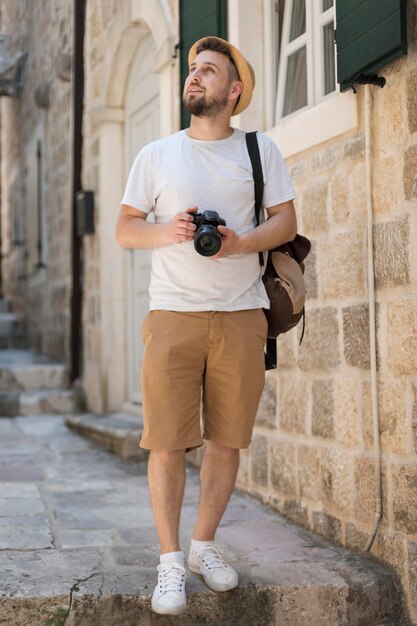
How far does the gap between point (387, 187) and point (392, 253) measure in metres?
0.25

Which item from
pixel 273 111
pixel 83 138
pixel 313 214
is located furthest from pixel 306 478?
pixel 83 138

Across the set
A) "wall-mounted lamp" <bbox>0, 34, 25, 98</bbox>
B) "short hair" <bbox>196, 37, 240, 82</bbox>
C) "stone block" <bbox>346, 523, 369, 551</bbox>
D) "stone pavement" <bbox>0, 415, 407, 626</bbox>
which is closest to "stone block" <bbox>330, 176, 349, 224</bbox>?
"short hair" <bbox>196, 37, 240, 82</bbox>

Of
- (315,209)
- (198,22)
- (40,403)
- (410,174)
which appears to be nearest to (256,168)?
(410,174)

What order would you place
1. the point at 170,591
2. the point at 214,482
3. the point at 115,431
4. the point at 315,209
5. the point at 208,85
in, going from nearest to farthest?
1. the point at 170,591
2. the point at 208,85
3. the point at 214,482
4. the point at 315,209
5. the point at 115,431

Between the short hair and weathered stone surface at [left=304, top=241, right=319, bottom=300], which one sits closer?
the short hair

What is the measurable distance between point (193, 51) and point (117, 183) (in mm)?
4213

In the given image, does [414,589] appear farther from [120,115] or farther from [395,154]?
[120,115]

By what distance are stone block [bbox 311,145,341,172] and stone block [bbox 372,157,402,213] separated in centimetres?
36

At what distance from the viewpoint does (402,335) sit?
324 centimetres

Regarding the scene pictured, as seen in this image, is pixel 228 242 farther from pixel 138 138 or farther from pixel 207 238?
pixel 138 138

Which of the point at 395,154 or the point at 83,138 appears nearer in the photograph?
the point at 395,154

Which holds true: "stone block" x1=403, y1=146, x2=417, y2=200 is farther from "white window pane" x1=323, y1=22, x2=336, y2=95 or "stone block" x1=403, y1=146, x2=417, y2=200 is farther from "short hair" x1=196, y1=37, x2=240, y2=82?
"white window pane" x1=323, y1=22, x2=336, y2=95

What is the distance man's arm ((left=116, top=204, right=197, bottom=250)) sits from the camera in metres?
2.72

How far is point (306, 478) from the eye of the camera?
395cm
